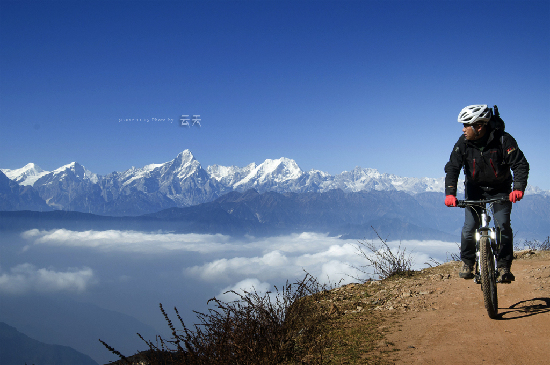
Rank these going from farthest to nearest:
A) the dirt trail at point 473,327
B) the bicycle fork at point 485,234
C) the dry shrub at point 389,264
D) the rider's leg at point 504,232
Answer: the dry shrub at point 389,264 → the rider's leg at point 504,232 → the bicycle fork at point 485,234 → the dirt trail at point 473,327

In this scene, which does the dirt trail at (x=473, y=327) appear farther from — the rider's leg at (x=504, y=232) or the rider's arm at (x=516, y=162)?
the rider's arm at (x=516, y=162)

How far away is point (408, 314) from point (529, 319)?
1.69 meters

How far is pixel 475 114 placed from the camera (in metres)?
4.94

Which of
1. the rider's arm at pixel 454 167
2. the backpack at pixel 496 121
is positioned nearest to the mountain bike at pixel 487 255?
the rider's arm at pixel 454 167

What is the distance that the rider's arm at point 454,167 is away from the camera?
522 centimetres

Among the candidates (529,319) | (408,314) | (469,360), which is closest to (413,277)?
(408,314)

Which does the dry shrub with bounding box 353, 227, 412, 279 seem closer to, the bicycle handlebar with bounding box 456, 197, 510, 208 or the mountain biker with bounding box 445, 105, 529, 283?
the mountain biker with bounding box 445, 105, 529, 283

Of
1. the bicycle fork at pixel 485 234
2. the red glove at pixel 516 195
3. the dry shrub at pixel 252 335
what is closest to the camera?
the dry shrub at pixel 252 335

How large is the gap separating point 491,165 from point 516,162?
1.03ft

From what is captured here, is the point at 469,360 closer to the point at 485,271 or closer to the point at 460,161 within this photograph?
the point at 485,271

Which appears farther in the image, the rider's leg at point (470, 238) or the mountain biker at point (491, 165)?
the rider's leg at point (470, 238)

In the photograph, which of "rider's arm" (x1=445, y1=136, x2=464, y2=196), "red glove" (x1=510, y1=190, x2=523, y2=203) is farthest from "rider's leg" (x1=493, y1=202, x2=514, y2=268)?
"rider's arm" (x1=445, y1=136, x2=464, y2=196)

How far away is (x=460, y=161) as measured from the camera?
522cm

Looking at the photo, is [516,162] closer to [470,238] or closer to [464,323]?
[470,238]
